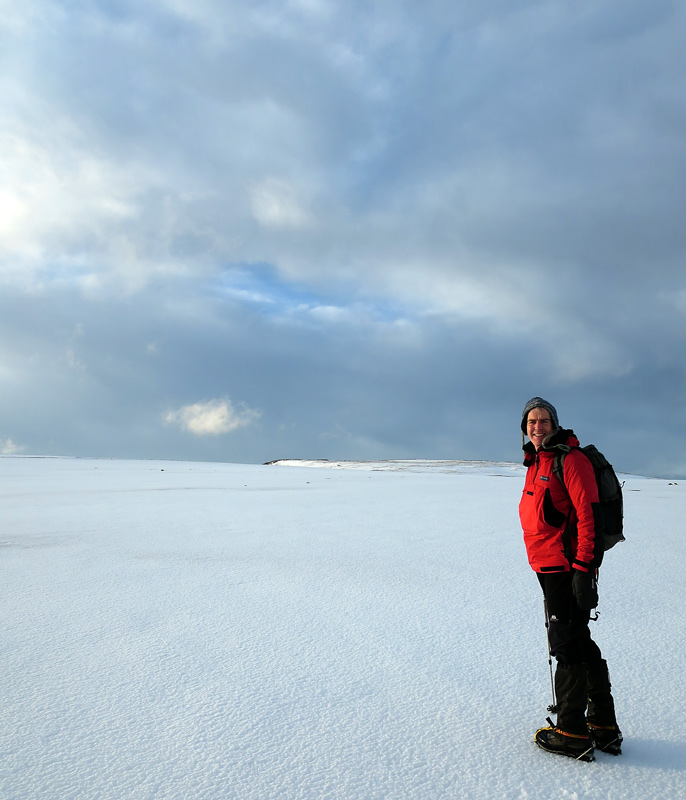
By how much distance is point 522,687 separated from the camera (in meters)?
3.20

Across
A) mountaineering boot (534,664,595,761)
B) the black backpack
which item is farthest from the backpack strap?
mountaineering boot (534,664,595,761)

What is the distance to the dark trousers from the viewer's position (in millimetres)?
2648

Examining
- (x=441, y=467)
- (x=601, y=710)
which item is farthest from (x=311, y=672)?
(x=441, y=467)

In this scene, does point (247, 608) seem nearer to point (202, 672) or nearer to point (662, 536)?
point (202, 672)

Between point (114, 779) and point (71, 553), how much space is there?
4792 mm

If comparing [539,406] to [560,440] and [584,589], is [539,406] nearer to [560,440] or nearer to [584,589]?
[560,440]

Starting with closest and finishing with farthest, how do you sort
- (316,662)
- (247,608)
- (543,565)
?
(543,565)
(316,662)
(247,608)

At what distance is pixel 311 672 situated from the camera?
10.8 feet

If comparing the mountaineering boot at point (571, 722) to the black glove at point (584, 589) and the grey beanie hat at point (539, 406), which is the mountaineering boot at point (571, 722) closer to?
the black glove at point (584, 589)

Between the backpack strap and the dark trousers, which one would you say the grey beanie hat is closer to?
the backpack strap

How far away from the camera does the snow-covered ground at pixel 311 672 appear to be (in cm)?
236

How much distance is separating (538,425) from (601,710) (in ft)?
4.79

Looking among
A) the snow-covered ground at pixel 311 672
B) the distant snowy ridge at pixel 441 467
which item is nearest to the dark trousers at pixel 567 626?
the snow-covered ground at pixel 311 672

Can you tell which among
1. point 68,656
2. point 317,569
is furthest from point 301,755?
point 317,569
